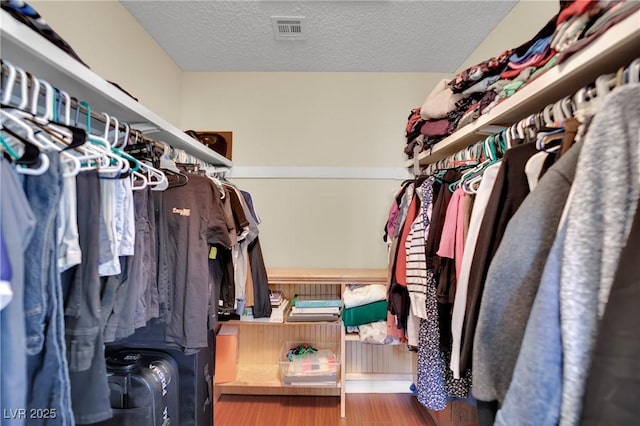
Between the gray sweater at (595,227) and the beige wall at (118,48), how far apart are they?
1.96m

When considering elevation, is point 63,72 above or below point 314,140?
below

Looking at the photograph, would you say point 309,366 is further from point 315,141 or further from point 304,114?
point 304,114

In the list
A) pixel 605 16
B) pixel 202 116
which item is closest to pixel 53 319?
pixel 605 16

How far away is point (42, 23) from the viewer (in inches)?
28.2

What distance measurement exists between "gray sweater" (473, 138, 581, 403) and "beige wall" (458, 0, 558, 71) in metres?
1.31

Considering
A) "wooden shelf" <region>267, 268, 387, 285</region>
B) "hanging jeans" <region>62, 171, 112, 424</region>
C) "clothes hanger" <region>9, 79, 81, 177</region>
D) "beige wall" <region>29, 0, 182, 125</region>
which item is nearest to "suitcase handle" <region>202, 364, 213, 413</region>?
"wooden shelf" <region>267, 268, 387, 285</region>

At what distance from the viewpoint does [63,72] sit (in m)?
0.81

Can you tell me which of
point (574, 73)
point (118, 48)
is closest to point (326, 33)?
point (118, 48)

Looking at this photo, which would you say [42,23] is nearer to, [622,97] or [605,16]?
[622,97]

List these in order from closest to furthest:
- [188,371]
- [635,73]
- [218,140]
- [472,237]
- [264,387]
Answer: [635,73] → [472,237] → [188,371] → [264,387] → [218,140]

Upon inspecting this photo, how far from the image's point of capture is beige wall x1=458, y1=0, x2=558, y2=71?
138cm

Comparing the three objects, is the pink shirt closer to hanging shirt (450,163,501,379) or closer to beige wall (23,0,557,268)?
hanging shirt (450,163,501,379)

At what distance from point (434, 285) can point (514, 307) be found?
2.17 ft

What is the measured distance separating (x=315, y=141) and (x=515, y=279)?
1.96 metres
